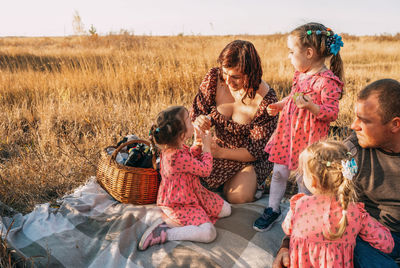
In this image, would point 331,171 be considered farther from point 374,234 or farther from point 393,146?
point 393,146

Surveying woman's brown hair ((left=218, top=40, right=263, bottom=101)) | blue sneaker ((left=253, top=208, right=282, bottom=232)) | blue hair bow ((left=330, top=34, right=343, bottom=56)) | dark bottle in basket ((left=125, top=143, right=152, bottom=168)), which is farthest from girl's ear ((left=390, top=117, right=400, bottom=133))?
dark bottle in basket ((left=125, top=143, right=152, bottom=168))

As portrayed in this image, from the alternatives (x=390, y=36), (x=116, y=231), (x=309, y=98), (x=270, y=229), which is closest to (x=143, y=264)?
(x=116, y=231)

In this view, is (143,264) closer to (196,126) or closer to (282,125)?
(196,126)

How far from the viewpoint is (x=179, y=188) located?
251 cm

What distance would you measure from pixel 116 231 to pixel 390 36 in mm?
27062

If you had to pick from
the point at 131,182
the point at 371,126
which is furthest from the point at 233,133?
the point at 371,126

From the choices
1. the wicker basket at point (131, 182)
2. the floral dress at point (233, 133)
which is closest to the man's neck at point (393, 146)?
the floral dress at point (233, 133)

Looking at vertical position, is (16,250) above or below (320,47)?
below

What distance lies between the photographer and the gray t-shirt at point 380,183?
6.48ft

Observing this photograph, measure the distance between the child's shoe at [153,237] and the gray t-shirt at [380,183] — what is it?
1392 mm

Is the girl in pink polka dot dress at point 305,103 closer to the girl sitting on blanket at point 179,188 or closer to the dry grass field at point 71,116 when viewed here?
the girl sitting on blanket at point 179,188

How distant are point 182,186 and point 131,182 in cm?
47

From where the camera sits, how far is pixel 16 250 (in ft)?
7.21

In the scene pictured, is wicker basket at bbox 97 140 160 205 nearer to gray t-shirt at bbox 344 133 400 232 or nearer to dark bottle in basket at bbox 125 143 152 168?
dark bottle in basket at bbox 125 143 152 168
